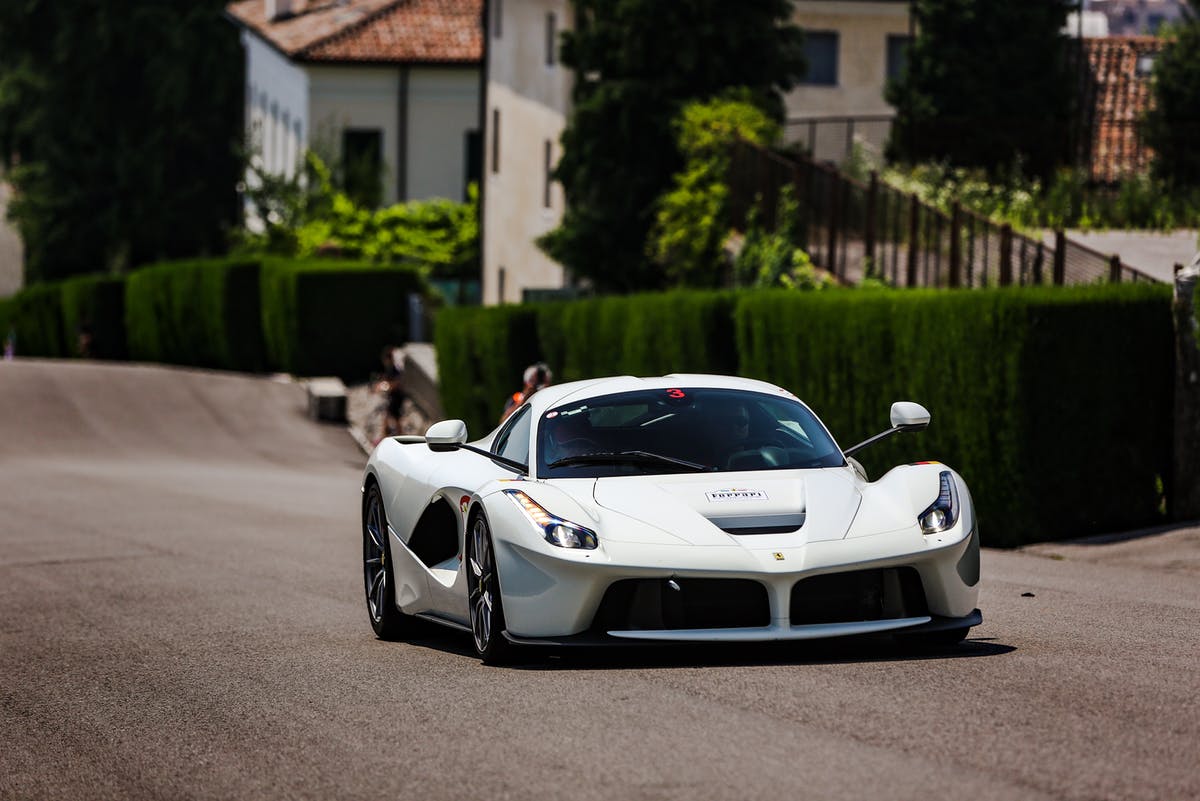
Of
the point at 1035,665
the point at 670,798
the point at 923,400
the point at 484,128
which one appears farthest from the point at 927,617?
the point at 484,128

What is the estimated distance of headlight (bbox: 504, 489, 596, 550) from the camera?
9438mm

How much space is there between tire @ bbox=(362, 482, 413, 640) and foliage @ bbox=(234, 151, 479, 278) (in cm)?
4909

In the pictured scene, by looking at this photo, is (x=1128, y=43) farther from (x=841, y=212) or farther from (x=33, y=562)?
(x=33, y=562)

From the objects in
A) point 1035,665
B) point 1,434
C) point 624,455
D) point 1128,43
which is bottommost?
point 1,434

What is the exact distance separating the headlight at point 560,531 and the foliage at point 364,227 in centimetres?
5193

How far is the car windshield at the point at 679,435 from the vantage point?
1044cm

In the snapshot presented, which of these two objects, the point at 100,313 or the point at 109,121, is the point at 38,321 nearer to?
the point at 100,313

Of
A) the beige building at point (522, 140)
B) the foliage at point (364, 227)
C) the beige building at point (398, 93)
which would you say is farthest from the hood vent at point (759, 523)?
the beige building at point (398, 93)

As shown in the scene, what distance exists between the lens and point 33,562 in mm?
18484

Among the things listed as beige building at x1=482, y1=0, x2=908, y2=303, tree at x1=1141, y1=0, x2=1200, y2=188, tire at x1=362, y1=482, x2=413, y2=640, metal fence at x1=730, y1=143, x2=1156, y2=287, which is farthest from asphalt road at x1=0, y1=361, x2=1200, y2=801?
beige building at x1=482, y1=0, x2=908, y2=303

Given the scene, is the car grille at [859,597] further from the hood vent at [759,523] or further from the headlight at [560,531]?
the headlight at [560,531]

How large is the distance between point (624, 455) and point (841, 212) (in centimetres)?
2092

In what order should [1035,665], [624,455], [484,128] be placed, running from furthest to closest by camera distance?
1. [484,128]
2. [624,455]
3. [1035,665]

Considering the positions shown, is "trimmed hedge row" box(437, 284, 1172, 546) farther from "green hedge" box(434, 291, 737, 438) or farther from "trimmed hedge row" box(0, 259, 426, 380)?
"trimmed hedge row" box(0, 259, 426, 380)
